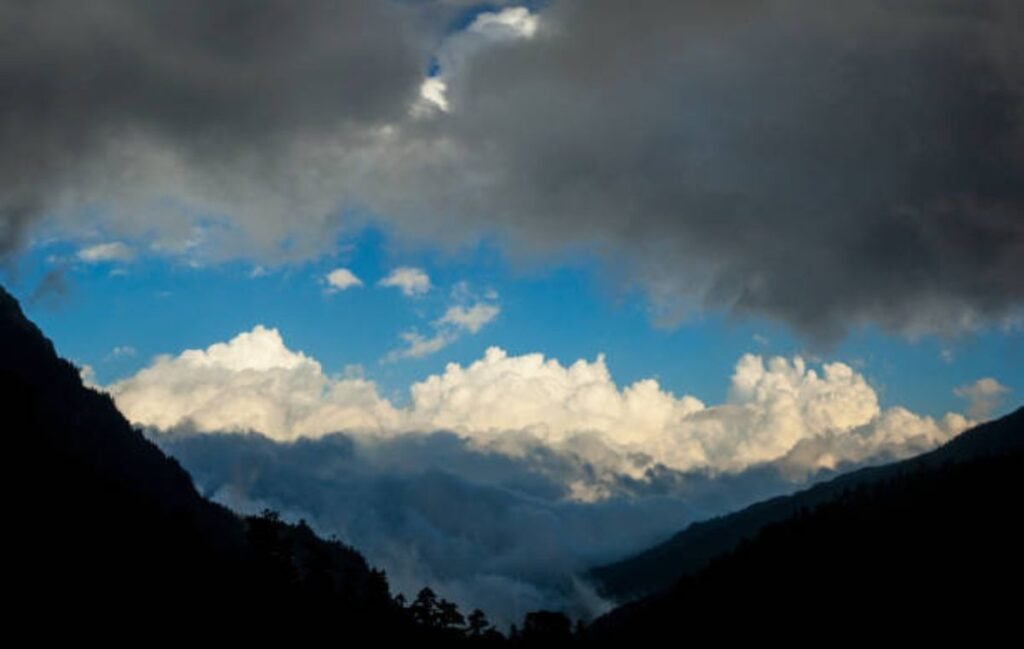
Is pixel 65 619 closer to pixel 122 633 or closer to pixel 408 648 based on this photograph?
pixel 122 633

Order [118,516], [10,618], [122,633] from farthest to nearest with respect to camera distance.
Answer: [118,516] → [122,633] → [10,618]

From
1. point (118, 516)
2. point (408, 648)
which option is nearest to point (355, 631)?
point (408, 648)

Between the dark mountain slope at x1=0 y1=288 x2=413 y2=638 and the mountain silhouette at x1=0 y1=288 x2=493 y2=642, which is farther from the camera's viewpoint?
the dark mountain slope at x1=0 y1=288 x2=413 y2=638

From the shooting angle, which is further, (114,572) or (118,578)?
(114,572)

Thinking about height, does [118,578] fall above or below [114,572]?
below

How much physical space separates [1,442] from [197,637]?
260 feet

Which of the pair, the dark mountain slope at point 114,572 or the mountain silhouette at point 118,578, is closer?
the mountain silhouette at point 118,578

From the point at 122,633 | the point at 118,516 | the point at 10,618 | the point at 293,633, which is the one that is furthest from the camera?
the point at 118,516

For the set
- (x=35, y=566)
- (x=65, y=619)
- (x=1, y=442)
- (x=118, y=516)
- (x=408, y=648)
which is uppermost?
(x=1, y=442)

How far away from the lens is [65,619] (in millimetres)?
125562

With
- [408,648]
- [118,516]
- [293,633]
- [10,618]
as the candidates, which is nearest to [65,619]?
[10,618]

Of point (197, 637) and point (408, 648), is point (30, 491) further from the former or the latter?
point (408, 648)

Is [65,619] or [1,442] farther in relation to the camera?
[1,442]

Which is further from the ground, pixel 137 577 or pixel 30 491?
pixel 30 491
